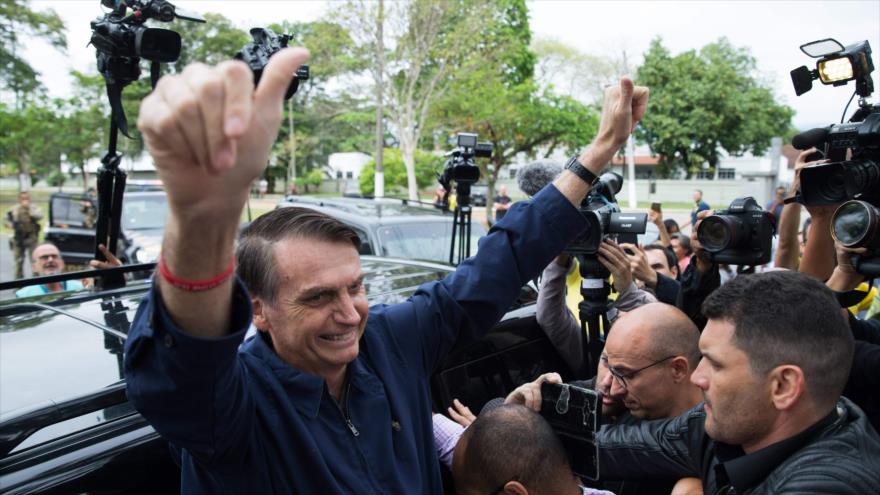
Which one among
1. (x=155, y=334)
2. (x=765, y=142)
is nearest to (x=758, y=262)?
(x=155, y=334)

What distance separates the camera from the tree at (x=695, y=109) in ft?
122

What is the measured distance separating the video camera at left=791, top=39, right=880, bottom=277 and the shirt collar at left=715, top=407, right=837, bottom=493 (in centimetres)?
80

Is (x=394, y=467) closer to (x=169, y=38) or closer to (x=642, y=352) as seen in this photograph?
(x=642, y=352)

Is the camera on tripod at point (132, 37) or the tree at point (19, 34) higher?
the tree at point (19, 34)

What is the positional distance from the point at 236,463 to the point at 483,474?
28.2 inches

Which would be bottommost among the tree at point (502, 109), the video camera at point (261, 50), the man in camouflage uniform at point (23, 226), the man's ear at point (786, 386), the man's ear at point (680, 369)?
the man in camouflage uniform at point (23, 226)

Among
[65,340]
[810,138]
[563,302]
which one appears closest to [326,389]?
[65,340]

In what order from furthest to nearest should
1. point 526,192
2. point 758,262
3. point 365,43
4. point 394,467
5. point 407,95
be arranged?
1. point 407,95
2. point 365,43
3. point 526,192
4. point 758,262
5. point 394,467

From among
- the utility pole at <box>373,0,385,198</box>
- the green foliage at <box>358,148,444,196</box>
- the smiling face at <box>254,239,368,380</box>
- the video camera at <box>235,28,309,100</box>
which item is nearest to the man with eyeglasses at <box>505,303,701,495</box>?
the smiling face at <box>254,239,368,380</box>

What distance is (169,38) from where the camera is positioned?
2.50 meters

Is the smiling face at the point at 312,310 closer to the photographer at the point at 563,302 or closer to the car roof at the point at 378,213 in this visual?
the photographer at the point at 563,302

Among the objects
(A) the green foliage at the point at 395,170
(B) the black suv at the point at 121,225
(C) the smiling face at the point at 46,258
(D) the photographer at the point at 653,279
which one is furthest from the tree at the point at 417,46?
(D) the photographer at the point at 653,279

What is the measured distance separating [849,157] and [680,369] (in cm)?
107

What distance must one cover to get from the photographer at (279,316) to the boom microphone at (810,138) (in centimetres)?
105
